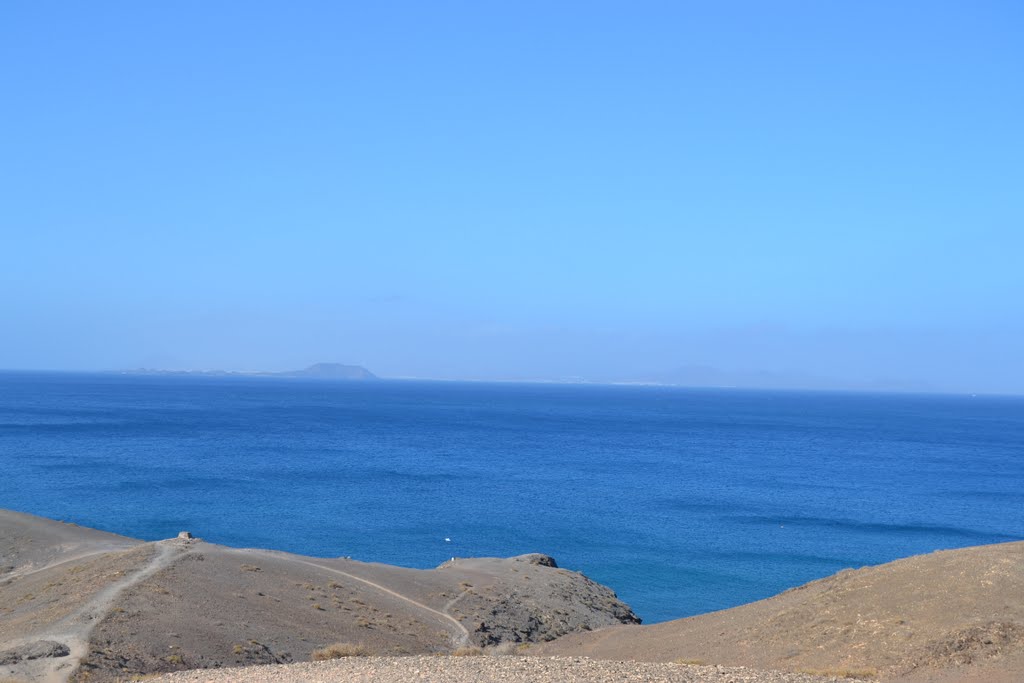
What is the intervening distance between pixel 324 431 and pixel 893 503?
90.7 meters

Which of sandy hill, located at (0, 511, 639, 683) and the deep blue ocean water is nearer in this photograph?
sandy hill, located at (0, 511, 639, 683)

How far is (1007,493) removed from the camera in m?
94.3

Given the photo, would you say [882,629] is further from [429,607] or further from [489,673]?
[429,607]

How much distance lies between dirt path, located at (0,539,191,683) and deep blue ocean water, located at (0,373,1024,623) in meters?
22.3

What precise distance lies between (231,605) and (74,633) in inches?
247

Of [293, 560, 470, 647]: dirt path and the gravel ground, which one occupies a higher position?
the gravel ground

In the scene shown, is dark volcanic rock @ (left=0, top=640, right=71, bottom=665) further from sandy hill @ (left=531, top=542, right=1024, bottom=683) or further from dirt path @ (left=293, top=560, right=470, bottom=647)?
sandy hill @ (left=531, top=542, right=1024, bottom=683)

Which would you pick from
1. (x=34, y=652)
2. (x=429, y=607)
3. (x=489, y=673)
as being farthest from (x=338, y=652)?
(x=429, y=607)

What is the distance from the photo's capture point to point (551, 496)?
3364 inches

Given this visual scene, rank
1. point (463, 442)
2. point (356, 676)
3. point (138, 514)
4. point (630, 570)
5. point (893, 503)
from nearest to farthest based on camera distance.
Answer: point (356, 676)
point (630, 570)
point (138, 514)
point (893, 503)
point (463, 442)

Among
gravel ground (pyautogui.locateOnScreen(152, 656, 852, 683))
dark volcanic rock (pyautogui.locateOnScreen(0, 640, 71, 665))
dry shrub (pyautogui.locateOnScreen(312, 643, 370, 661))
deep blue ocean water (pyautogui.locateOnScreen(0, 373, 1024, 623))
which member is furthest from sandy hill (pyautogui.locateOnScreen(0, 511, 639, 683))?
deep blue ocean water (pyautogui.locateOnScreen(0, 373, 1024, 623))

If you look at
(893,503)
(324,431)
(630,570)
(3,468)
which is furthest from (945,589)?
(324,431)

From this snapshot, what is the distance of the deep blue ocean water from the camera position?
6003 centimetres

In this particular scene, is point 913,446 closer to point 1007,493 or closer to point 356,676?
point 1007,493
